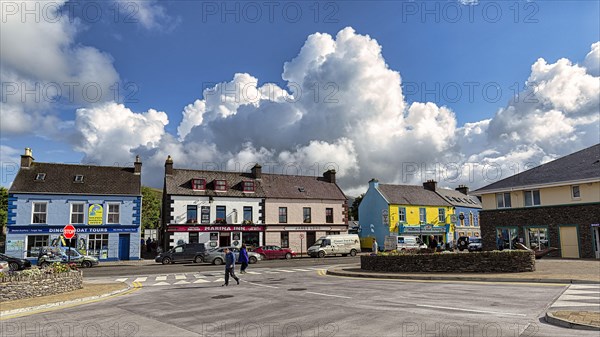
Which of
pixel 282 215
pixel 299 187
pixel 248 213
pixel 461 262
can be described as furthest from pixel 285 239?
pixel 461 262

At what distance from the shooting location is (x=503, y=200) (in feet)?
115

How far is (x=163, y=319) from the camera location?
10508mm

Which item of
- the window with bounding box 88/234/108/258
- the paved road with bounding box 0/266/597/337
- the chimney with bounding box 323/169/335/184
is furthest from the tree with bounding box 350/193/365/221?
the paved road with bounding box 0/266/597/337

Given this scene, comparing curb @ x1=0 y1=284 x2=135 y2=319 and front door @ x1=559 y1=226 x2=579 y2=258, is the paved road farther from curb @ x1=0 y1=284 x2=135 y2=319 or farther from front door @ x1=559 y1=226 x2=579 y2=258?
front door @ x1=559 y1=226 x2=579 y2=258

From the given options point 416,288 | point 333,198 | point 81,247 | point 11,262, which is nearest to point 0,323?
point 416,288

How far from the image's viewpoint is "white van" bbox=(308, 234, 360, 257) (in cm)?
4107

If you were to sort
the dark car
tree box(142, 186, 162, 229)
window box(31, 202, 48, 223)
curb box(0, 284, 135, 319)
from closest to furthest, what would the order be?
curb box(0, 284, 135, 319), the dark car, window box(31, 202, 48, 223), tree box(142, 186, 162, 229)

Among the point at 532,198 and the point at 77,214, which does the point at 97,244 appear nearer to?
the point at 77,214

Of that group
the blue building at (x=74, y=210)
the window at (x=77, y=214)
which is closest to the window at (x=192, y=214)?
the blue building at (x=74, y=210)

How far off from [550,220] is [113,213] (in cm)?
3633

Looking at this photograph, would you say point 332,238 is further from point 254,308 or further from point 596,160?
point 254,308

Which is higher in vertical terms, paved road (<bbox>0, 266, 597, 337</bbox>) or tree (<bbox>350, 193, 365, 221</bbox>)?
tree (<bbox>350, 193, 365, 221</bbox>)

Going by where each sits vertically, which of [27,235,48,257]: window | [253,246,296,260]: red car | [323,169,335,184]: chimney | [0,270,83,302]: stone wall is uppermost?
[323,169,335,184]: chimney

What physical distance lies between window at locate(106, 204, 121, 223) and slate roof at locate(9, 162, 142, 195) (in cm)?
120
